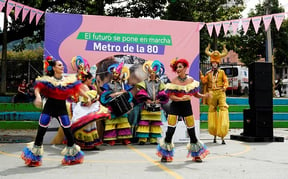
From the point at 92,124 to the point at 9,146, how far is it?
2195 mm

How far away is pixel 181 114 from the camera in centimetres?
652

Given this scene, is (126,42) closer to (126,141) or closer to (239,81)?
(126,141)

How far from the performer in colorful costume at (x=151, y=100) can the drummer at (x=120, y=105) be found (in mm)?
310

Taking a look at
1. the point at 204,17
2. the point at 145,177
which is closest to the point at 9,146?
the point at 145,177

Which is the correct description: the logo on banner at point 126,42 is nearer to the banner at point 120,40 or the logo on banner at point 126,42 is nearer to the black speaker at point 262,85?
the banner at point 120,40

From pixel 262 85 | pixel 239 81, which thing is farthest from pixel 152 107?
pixel 239 81

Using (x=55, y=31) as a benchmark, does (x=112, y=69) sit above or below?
below

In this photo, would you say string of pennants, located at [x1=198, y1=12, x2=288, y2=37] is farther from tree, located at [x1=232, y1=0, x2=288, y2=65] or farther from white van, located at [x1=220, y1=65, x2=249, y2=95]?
tree, located at [x1=232, y1=0, x2=288, y2=65]

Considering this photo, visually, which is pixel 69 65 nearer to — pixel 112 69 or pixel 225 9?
pixel 112 69

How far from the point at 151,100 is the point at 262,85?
10.9ft

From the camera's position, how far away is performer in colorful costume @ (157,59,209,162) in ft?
21.0

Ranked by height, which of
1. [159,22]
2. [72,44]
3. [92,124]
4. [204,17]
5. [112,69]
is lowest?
[92,124]

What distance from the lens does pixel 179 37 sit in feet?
31.1

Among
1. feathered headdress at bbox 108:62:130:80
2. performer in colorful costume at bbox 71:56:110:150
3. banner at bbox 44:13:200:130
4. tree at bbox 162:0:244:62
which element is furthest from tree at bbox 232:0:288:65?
performer in colorful costume at bbox 71:56:110:150
